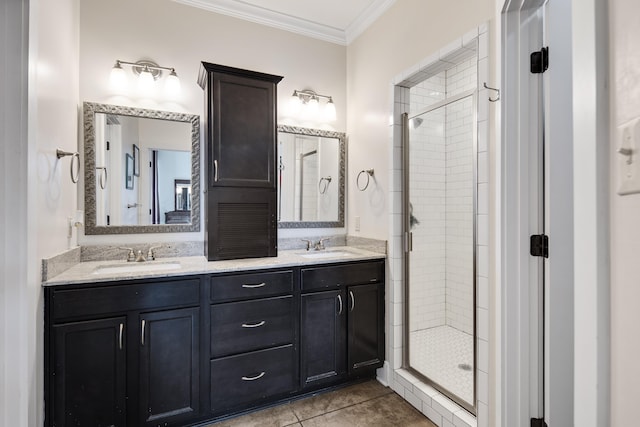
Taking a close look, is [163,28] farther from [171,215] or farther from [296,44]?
[171,215]

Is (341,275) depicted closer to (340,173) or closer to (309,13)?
(340,173)

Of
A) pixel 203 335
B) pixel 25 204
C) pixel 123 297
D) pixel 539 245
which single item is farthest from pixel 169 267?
pixel 539 245

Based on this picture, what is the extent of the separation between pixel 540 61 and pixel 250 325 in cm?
212

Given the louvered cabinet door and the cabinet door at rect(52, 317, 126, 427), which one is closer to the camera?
the cabinet door at rect(52, 317, 126, 427)

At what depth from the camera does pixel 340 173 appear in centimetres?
299

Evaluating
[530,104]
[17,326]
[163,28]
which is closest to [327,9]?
[163,28]

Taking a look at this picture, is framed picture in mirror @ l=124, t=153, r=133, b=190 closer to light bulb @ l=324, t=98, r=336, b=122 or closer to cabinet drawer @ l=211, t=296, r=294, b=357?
cabinet drawer @ l=211, t=296, r=294, b=357

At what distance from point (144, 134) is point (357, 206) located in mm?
1804

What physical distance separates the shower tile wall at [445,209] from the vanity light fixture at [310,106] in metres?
0.77

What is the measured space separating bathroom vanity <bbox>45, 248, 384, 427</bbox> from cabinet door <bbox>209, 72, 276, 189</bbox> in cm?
64

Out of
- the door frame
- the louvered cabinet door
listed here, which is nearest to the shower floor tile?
the door frame

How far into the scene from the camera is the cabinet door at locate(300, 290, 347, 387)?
2.19m

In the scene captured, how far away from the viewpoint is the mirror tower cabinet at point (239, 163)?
2236 millimetres

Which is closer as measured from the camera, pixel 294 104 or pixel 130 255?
pixel 130 255
